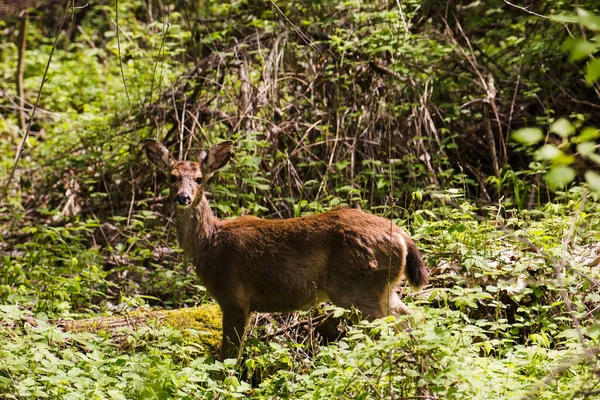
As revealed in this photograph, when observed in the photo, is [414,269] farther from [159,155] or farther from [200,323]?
[159,155]

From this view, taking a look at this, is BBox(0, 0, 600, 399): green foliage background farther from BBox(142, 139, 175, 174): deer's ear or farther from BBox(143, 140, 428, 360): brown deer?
BBox(142, 139, 175, 174): deer's ear

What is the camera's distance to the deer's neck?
6453 mm

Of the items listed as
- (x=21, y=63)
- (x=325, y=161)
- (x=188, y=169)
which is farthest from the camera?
(x=21, y=63)

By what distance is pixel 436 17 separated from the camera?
9.95 meters

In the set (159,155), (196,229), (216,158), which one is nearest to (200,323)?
(196,229)

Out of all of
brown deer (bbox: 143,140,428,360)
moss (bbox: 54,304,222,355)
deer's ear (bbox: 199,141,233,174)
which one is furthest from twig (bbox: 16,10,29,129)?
moss (bbox: 54,304,222,355)

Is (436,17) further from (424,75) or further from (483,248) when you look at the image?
(483,248)

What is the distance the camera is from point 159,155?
22.6 feet

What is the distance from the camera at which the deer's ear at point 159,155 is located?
6844mm

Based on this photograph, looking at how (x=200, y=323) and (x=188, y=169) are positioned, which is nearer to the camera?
(x=200, y=323)

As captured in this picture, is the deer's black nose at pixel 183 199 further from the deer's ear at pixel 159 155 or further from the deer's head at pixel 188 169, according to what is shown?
the deer's ear at pixel 159 155

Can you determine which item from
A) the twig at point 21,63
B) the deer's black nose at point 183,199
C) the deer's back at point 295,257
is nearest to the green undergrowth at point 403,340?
the deer's back at point 295,257

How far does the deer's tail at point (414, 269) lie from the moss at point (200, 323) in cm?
167

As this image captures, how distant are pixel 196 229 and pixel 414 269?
1.88 metres
